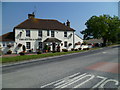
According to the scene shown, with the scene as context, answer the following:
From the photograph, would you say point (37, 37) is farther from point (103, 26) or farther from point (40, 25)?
point (103, 26)

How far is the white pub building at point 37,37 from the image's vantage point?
21734 mm

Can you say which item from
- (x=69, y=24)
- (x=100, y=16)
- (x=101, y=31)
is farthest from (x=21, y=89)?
(x=100, y=16)

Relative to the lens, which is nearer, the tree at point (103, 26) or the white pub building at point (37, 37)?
the white pub building at point (37, 37)

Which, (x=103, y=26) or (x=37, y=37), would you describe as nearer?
(x=37, y=37)

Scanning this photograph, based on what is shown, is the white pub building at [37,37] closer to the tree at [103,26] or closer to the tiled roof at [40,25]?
the tiled roof at [40,25]

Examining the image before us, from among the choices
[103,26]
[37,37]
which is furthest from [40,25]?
[103,26]

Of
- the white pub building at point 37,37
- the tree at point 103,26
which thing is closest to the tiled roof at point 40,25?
the white pub building at point 37,37

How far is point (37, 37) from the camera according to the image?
24141 millimetres

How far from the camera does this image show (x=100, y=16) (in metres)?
41.9

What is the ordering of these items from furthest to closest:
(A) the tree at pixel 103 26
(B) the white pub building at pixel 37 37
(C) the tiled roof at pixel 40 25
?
(A) the tree at pixel 103 26, (C) the tiled roof at pixel 40 25, (B) the white pub building at pixel 37 37

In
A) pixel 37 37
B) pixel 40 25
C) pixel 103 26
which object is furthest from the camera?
pixel 103 26

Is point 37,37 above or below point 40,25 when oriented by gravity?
below

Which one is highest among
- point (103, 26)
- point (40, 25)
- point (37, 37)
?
point (103, 26)

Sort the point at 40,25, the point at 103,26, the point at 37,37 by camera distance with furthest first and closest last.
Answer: the point at 103,26
the point at 40,25
the point at 37,37
